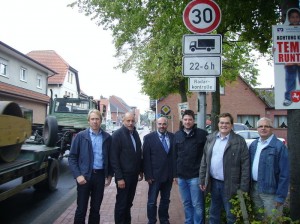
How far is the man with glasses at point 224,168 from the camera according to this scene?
13.5 ft

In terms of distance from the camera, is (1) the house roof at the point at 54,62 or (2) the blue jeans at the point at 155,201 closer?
(2) the blue jeans at the point at 155,201

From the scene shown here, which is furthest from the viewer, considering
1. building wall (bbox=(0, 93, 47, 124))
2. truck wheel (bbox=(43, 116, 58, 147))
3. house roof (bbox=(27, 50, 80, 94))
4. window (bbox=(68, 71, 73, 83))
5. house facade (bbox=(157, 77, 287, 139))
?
window (bbox=(68, 71, 73, 83))

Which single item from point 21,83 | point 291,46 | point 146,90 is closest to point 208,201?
point 291,46

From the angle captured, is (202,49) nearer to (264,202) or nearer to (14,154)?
(264,202)

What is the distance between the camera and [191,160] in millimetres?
4891

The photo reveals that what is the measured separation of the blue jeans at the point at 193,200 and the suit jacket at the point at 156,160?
0.32 m

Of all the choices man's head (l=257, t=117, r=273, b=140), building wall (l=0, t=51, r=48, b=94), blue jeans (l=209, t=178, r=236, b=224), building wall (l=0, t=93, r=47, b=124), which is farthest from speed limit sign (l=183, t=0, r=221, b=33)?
building wall (l=0, t=93, r=47, b=124)

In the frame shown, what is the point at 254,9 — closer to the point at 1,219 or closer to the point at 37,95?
the point at 1,219

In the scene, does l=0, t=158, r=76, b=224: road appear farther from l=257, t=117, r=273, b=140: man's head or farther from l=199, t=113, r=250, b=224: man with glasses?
l=257, t=117, r=273, b=140: man's head

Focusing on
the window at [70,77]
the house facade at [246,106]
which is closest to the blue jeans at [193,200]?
the house facade at [246,106]

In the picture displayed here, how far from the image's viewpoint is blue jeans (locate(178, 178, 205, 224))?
15.9 feet

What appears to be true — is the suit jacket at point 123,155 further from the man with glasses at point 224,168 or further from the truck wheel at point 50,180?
the truck wheel at point 50,180

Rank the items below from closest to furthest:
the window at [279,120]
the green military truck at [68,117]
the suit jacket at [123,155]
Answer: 1. the suit jacket at [123,155]
2. the green military truck at [68,117]
3. the window at [279,120]

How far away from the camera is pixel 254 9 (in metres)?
5.64
